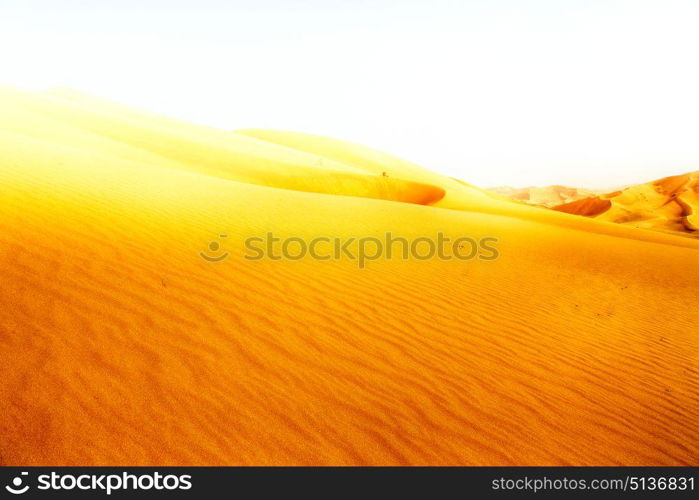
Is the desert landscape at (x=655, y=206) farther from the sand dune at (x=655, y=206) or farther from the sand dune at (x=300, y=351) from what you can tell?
the sand dune at (x=300, y=351)

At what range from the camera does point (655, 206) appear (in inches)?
1748

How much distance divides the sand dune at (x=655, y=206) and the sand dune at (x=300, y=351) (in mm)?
37884

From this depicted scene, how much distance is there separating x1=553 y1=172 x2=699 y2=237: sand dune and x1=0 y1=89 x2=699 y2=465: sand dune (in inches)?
1491

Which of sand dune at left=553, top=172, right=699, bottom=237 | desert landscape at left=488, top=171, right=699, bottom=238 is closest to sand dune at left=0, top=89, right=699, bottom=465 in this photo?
desert landscape at left=488, top=171, right=699, bottom=238

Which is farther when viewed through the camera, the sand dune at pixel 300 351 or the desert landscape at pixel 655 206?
the desert landscape at pixel 655 206

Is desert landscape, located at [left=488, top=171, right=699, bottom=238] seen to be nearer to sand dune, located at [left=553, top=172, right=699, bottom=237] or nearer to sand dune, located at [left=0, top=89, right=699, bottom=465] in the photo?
sand dune, located at [left=553, top=172, right=699, bottom=237]

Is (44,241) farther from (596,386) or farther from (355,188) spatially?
(355,188)

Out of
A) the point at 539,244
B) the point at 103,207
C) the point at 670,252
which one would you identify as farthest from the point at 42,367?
the point at 670,252

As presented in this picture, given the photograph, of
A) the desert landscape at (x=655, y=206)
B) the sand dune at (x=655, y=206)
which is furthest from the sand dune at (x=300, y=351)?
the sand dune at (x=655, y=206)

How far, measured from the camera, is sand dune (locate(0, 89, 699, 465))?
106 inches

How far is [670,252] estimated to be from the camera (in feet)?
37.8

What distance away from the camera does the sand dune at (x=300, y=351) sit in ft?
8.80

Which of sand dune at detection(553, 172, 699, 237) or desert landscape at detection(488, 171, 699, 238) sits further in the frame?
sand dune at detection(553, 172, 699, 237)

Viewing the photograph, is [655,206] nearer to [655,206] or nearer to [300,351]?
[655,206]
